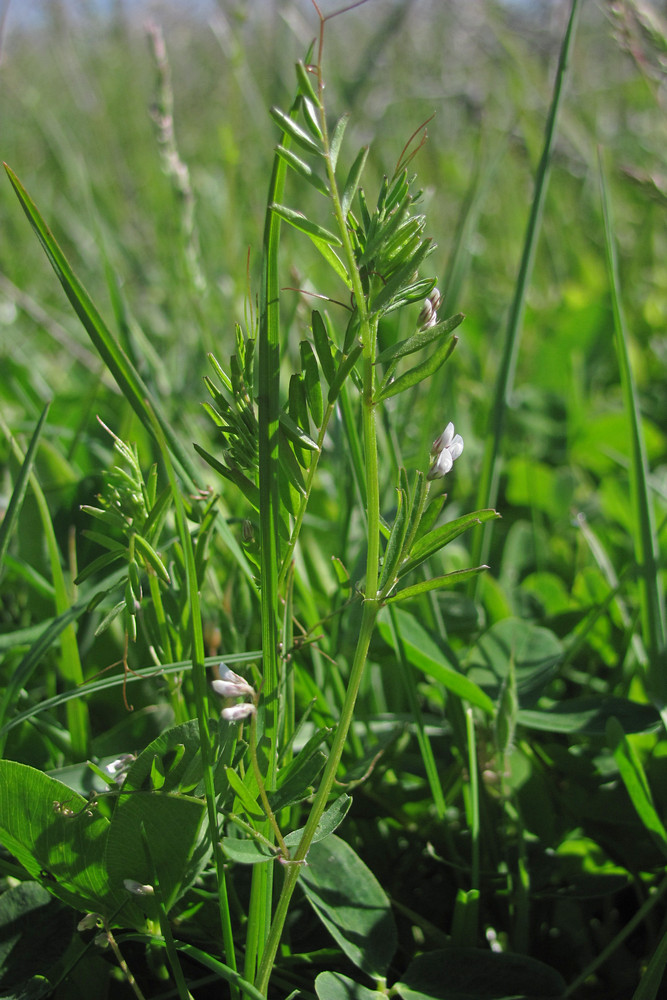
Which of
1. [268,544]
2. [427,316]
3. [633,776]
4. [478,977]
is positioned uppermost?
[427,316]

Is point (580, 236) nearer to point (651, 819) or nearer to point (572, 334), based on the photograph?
point (572, 334)

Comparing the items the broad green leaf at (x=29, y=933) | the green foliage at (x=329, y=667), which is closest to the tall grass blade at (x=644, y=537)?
the green foliage at (x=329, y=667)

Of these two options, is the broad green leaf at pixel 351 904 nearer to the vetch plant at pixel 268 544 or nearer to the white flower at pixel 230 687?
the vetch plant at pixel 268 544

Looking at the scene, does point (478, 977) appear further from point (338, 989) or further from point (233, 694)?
point (233, 694)

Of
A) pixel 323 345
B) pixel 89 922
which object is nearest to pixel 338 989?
pixel 89 922

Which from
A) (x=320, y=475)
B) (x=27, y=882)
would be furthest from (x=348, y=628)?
(x=320, y=475)

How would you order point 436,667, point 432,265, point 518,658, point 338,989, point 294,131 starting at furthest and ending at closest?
point 432,265 → point 518,658 → point 436,667 → point 338,989 → point 294,131

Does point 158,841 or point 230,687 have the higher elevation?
point 230,687
